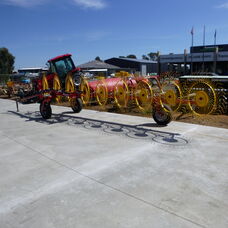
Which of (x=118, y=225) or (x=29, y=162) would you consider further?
(x=29, y=162)

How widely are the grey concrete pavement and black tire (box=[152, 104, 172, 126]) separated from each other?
39 centimetres

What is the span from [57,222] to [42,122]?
20.9 feet

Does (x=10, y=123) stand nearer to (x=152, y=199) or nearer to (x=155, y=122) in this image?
(x=155, y=122)

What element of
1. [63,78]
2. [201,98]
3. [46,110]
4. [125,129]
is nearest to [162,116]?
[125,129]

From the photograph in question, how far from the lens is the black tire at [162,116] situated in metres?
7.25

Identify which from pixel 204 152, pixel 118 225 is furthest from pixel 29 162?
pixel 204 152

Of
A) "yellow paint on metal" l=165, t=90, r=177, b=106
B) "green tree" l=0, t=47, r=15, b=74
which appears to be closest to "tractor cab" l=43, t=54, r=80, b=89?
"yellow paint on metal" l=165, t=90, r=177, b=106

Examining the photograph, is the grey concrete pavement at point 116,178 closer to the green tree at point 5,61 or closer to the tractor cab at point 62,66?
the tractor cab at point 62,66

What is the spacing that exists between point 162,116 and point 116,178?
3.99m

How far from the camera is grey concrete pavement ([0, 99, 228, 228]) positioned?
9.37 feet

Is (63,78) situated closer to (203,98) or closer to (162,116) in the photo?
(162,116)

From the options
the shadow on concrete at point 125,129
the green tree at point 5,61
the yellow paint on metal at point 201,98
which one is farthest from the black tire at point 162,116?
the green tree at point 5,61

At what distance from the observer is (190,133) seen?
6441mm

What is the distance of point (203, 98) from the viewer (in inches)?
241
